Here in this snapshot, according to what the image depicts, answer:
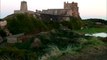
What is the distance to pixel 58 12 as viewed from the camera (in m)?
69.0

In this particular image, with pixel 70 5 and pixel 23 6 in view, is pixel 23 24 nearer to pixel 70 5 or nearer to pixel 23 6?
pixel 23 6

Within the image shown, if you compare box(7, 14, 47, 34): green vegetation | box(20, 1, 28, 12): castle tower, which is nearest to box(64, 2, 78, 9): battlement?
box(20, 1, 28, 12): castle tower

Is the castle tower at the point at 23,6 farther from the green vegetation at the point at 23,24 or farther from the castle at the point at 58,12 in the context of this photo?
the green vegetation at the point at 23,24

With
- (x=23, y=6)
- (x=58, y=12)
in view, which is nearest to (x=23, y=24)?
(x=23, y=6)

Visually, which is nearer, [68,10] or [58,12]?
[58,12]

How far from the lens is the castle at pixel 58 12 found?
180 ft

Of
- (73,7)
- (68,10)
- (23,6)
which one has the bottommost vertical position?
(68,10)

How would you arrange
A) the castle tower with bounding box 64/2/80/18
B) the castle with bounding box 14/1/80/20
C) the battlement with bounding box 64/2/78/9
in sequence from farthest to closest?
the battlement with bounding box 64/2/78/9, the castle tower with bounding box 64/2/80/18, the castle with bounding box 14/1/80/20

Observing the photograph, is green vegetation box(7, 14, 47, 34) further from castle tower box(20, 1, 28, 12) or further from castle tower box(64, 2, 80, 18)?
castle tower box(64, 2, 80, 18)

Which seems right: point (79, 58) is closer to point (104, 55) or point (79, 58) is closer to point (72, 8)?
point (104, 55)

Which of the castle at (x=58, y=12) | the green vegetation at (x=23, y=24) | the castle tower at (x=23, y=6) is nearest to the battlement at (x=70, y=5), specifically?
the castle at (x=58, y=12)

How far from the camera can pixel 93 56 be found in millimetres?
28906

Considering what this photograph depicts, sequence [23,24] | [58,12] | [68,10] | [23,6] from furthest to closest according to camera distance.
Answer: [68,10] < [58,12] < [23,6] < [23,24]

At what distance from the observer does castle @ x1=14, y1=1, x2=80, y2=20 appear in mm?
54956
